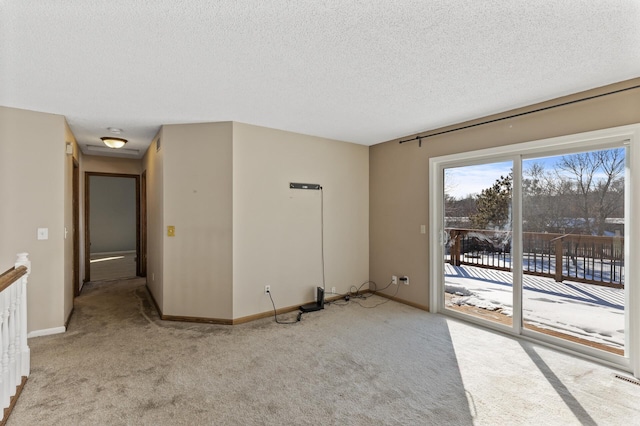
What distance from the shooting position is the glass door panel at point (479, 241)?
3541 millimetres

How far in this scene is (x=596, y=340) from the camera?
9.44ft

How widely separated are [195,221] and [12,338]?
6.22ft

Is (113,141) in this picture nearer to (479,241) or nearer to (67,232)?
(67,232)

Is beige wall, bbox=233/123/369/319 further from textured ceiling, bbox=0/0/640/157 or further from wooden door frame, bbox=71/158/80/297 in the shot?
wooden door frame, bbox=71/158/80/297

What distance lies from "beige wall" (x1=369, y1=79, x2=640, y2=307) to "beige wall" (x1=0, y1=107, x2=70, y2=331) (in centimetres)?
413

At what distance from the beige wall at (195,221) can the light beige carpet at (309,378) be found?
405mm

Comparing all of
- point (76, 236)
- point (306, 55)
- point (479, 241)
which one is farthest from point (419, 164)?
point (76, 236)

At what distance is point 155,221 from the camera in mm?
4344

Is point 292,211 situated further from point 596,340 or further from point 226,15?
point 596,340

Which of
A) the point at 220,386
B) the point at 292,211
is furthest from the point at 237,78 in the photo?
the point at 220,386

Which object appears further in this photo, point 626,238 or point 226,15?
point 626,238

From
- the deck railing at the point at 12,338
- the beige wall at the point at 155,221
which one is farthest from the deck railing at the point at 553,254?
the deck railing at the point at 12,338

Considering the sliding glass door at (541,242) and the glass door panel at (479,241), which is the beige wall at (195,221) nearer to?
the sliding glass door at (541,242)

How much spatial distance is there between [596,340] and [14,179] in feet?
19.6
